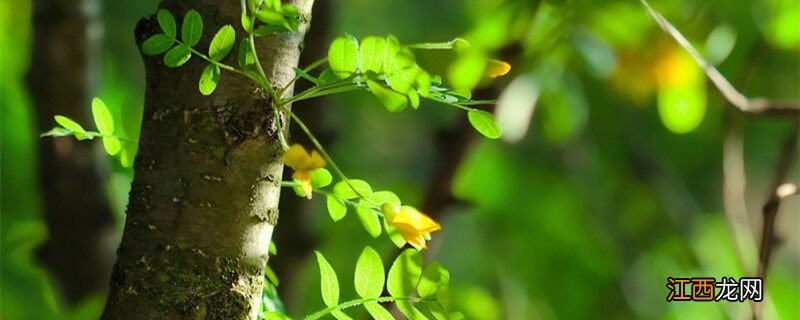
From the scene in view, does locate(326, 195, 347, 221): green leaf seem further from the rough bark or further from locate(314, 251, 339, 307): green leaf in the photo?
the rough bark

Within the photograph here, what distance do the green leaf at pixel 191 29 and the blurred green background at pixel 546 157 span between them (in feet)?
0.40

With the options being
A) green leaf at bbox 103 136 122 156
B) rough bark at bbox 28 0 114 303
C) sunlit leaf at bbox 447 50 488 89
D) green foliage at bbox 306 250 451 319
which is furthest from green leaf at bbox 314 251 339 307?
rough bark at bbox 28 0 114 303

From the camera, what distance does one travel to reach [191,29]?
30 cm

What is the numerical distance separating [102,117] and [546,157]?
115cm

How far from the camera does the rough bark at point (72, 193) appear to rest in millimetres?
755

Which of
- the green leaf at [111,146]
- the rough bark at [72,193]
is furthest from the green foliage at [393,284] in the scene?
the rough bark at [72,193]

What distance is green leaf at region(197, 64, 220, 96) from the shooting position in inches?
11.7

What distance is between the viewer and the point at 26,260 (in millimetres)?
900

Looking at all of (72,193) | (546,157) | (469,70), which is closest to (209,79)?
(469,70)

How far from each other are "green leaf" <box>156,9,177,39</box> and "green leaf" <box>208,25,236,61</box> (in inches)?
0.6

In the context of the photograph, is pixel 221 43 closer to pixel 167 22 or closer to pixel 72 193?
pixel 167 22

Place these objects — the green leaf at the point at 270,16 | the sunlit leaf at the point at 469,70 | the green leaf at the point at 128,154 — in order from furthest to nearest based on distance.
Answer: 1. the sunlit leaf at the point at 469,70
2. the green leaf at the point at 128,154
3. the green leaf at the point at 270,16

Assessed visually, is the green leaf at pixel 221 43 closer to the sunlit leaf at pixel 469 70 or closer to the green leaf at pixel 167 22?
the green leaf at pixel 167 22

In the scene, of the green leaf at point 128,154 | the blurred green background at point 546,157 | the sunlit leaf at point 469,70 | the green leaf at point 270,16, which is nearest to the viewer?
the green leaf at point 270,16
